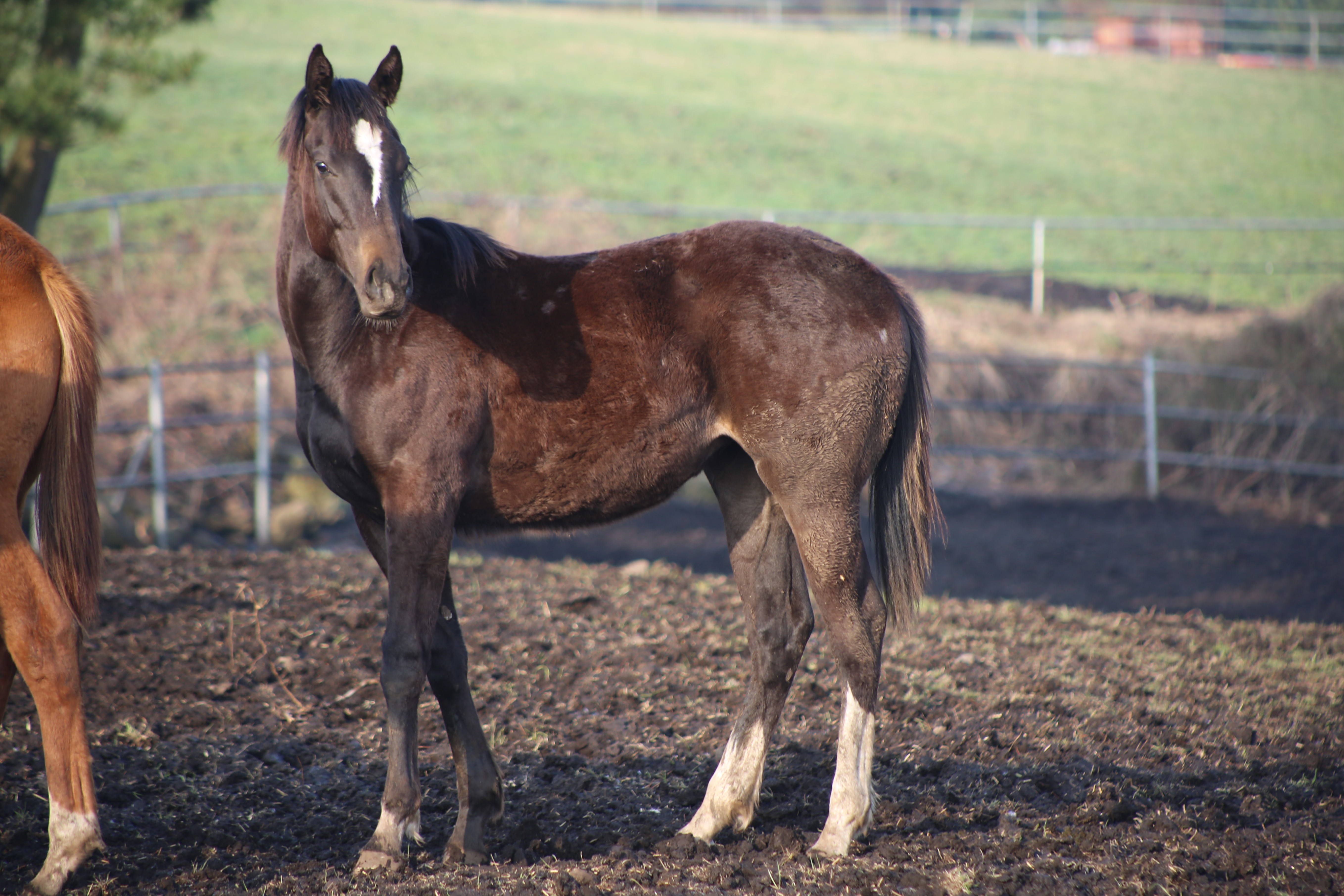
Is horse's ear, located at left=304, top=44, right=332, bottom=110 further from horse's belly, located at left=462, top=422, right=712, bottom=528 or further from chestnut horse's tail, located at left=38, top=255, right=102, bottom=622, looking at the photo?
horse's belly, located at left=462, top=422, right=712, bottom=528

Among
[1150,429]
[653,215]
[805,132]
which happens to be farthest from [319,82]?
[805,132]

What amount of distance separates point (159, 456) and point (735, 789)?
24.8 feet

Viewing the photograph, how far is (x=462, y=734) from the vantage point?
10.9ft

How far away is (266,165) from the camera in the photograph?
21.5 m

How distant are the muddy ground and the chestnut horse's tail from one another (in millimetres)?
887

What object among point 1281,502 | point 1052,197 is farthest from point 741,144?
point 1281,502

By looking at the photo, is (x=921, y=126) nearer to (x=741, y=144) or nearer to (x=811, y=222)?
(x=741, y=144)

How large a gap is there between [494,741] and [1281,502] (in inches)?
421

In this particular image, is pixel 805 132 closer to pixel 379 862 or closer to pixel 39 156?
pixel 39 156

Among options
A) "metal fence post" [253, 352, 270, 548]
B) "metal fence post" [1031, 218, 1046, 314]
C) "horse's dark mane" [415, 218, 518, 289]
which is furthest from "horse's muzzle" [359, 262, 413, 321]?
Result: "metal fence post" [1031, 218, 1046, 314]

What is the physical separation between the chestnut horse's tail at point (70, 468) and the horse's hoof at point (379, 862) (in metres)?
1.18

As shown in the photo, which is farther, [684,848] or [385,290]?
[684,848]

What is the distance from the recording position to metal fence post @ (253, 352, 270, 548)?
31.5 ft

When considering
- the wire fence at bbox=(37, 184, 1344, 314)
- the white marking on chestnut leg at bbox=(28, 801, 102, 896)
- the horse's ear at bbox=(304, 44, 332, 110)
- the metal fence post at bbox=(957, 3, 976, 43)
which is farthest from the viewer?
the metal fence post at bbox=(957, 3, 976, 43)
